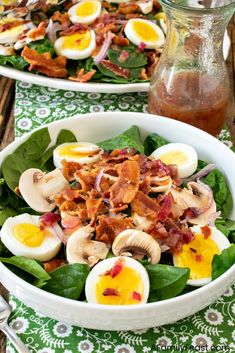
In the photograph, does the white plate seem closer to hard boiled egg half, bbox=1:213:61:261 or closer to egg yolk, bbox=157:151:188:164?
egg yolk, bbox=157:151:188:164

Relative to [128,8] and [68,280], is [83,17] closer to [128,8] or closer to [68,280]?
[128,8]

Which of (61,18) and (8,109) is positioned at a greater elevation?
(61,18)

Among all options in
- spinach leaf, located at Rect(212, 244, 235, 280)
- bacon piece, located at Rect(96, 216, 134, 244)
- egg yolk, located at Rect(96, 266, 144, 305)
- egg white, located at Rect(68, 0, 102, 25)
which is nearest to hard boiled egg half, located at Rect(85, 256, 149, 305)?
egg yolk, located at Rect(96, 266, 144, 305)

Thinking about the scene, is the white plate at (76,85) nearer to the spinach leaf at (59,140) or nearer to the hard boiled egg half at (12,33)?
the hard boiled egg half at (12,33)

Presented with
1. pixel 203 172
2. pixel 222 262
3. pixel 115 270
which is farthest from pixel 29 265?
pixel 203 172

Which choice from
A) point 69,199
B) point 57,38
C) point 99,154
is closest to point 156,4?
point 57,38

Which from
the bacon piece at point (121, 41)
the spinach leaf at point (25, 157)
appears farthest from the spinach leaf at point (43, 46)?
the spinach leaf at point (25, 157)

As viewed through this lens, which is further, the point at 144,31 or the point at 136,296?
the point at 144,31
